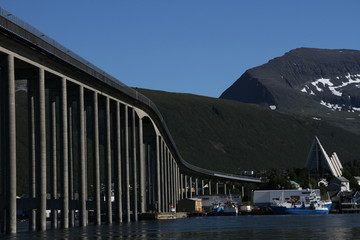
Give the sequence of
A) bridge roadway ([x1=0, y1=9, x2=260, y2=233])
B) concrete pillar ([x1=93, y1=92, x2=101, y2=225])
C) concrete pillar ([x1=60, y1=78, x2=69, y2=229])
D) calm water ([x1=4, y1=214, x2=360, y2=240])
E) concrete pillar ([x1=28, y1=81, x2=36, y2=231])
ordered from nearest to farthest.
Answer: calm water ([x1=4, y1=214, x2=360, y2=240]) → bridge roadway ([x1=0, y1=9, x2=260, y2=233]) → concrete pillar ([x1=28, y1=81, x2=36, y2=231]) → concrete pillar ([x1=60, y1=78, x2=69, y2=229]) → concrete pillar ([x1=93, y1=92, x2=101, y2=225])

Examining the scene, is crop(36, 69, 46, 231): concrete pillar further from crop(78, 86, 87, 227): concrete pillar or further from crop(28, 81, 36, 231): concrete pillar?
crop(78, 86, 87, 227): concrete pillar

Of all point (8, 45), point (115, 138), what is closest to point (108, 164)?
point (115, 138)

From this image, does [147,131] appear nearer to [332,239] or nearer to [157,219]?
[157,219]

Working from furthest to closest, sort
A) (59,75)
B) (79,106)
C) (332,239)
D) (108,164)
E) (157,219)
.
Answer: (157,219), (108,164), (79,106), (59,75), (332,239)

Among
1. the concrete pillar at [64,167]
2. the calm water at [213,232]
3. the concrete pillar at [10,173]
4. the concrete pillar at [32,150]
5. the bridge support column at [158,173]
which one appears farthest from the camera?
the bridge support column at [158,173]

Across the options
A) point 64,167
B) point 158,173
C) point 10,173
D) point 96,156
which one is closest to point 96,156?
point 96,156

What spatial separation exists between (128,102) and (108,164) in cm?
1858

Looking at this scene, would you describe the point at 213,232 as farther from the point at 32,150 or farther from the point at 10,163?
the point at 32,150

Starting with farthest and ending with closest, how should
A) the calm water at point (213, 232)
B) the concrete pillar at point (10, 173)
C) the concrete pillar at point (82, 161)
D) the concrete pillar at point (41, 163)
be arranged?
1. the concrete pillar at point (82, 161)
2. the concrete pillar at point (41, 163)
3. the concrete pillar at point (10, 173)
4. the calm water at point (213, 232)

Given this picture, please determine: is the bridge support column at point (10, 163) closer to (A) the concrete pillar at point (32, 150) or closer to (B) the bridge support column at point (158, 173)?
(A) the concrete pillar at point (32, 150)

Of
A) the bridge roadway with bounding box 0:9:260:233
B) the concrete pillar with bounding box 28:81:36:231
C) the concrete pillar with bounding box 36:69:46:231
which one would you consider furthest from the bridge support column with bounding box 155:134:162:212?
the concrete pillar with bounding box 36:69:46:231

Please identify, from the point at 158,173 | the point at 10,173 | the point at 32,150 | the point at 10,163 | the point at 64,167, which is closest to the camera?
the point at 10,173

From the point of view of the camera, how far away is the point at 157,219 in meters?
165

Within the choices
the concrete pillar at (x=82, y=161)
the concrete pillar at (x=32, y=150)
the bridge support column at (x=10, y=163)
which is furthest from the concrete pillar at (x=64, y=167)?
the bridge support column at (x=10, y=163)
